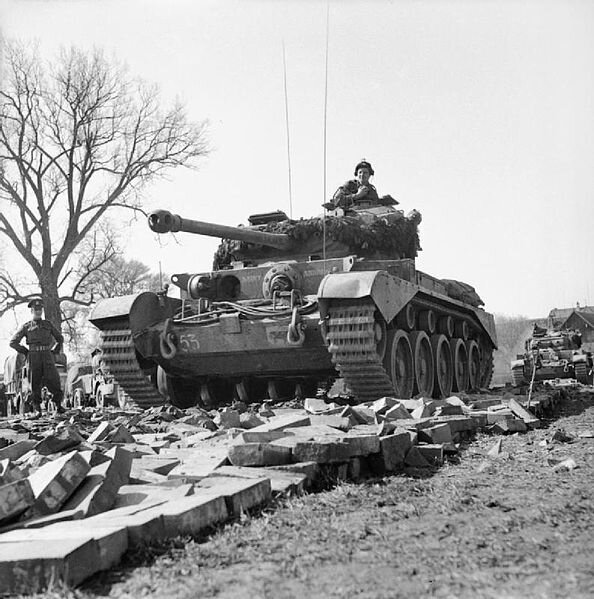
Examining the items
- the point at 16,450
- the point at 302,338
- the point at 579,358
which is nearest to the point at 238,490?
the point at 16,450

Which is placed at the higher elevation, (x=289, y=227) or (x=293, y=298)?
(x=289, y=227)

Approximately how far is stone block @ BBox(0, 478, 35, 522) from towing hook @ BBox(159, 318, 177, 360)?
6.68 meters

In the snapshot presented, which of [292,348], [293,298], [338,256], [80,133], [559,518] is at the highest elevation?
[80,133]

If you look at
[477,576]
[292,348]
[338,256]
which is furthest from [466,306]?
[477,576]

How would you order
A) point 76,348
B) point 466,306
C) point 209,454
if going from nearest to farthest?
point 209,454 < point 466,306 < point 76,348

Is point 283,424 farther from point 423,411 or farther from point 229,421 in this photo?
point 423,411

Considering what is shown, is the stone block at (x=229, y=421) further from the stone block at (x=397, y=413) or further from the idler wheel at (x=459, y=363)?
the idler wheel at (x=459, y=363)

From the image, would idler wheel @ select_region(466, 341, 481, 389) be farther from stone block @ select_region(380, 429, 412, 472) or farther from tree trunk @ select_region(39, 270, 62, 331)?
tree trunk @ select_region(39, 270, 62, 331)

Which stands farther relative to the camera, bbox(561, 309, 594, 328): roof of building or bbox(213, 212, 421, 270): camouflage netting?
bbox(561, 309, 594, 328): roof of building

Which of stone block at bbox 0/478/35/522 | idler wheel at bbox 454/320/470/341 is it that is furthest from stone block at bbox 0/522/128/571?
idler wheel at bbox 454/320/470/341

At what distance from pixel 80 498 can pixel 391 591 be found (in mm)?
1698

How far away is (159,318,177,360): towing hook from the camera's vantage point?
10055mm

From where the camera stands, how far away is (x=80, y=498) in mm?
3537

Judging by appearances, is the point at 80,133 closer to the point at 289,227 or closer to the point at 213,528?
the point at 289,227
